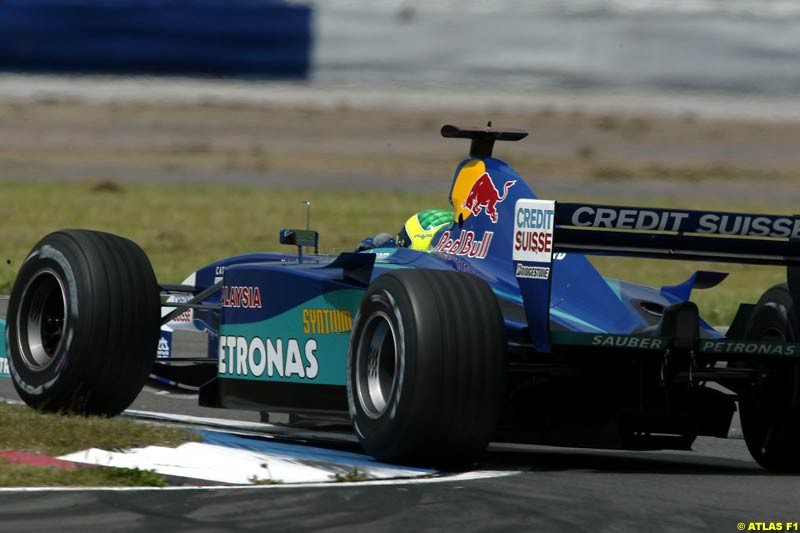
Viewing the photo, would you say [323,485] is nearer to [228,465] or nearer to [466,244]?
[228,465]

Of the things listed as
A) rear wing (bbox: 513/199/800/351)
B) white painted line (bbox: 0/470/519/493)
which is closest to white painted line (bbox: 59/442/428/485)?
white painted line (bbox: 0/470/519/493)

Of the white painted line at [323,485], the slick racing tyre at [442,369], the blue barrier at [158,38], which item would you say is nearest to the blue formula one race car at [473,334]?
the slick racing tyre at [442,369]

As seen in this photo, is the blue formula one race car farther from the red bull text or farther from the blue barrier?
the blue barrier

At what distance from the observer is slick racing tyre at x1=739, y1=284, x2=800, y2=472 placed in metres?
8.08

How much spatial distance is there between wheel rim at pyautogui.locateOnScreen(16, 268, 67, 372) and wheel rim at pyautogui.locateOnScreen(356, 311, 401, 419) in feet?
6.57

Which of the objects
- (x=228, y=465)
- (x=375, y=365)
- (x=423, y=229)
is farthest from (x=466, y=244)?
(x=228, y=465)

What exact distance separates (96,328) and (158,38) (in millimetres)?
31174

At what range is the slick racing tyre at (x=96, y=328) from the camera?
8.32 metres

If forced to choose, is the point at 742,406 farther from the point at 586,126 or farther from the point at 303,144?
the point at 586,126

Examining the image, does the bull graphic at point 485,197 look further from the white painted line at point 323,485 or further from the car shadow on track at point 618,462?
the white painted line at point 323,485

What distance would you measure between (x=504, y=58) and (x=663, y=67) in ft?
13.1

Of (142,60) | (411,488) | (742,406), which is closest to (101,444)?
(411,488)

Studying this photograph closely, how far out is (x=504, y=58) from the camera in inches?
1578

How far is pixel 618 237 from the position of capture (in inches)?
297
